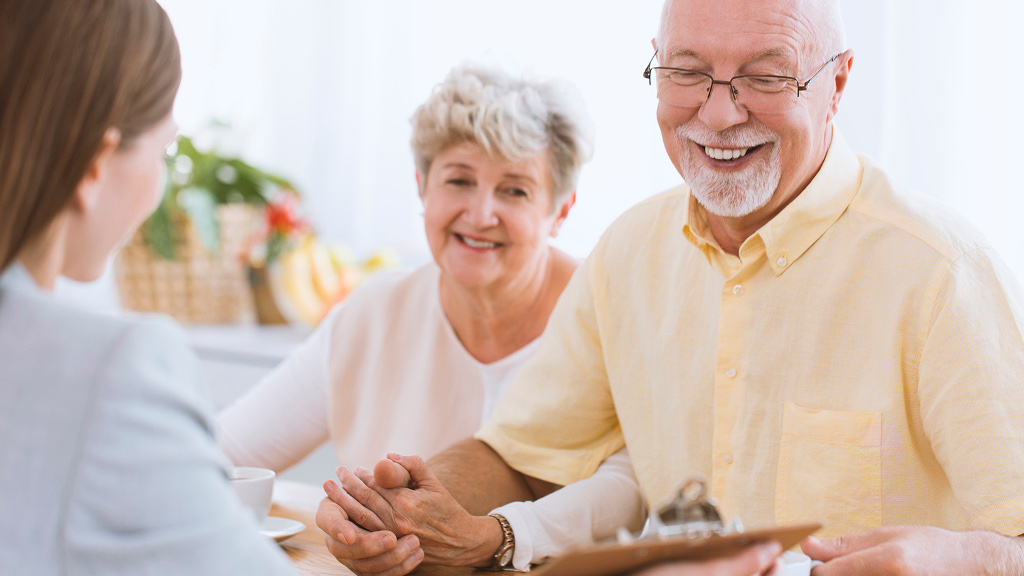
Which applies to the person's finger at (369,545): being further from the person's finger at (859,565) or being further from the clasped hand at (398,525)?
the person's finger at (859,565)

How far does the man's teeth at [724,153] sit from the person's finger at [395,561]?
64 centimetres

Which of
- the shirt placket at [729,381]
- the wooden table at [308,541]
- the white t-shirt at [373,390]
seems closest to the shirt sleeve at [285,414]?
the white t-shirt at [373,390]

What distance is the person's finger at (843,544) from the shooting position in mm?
967

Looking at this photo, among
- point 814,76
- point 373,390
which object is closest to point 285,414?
point 373,390

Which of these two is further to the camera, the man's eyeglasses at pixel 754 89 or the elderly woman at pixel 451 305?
the elderly woman at pixel 451 305

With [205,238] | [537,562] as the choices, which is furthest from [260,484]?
[205,238]

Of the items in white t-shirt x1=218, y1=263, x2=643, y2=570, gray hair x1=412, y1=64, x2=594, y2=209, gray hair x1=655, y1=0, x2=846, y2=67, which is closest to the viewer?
gray hair x1=655, y1=0, x2=846, y2=67

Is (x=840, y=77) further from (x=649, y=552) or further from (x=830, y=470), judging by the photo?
(x=649, y=552)

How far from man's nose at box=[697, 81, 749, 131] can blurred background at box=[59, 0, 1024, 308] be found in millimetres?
612

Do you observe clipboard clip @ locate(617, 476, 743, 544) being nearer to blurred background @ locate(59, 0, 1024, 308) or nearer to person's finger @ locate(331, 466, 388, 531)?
person's finger @ locate(331, 466, 388, 531)

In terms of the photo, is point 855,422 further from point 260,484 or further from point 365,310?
point 365,310

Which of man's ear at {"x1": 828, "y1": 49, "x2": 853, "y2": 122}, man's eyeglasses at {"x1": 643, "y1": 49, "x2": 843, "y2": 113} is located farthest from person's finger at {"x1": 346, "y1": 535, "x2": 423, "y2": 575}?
man's ear at {"x1": 828, "y1": 49, "x2": 853, "y2": 122}

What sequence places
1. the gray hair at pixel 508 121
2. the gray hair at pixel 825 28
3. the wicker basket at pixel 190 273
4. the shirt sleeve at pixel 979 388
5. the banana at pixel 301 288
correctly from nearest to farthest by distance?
the shirt sleeve at pixel 979 388 → the gray hair at pixel 825 28 → the gray hair at pixel 508 121 → the banana at pixel 301 288 → the wicker basket at pixel 190 273

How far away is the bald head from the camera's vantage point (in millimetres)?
1228
